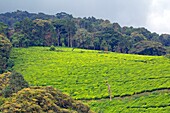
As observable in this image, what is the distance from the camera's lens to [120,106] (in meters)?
59.3

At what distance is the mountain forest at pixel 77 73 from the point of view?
44.2 m

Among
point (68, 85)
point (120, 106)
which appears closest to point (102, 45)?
point (68, 85)

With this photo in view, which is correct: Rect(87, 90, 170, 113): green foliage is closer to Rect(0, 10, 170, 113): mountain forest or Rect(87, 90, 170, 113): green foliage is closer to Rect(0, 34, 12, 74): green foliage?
Rect(0, 10, 170, 113): mountain forest

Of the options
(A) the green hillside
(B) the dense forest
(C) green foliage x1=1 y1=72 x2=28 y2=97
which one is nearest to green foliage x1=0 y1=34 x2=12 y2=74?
→ (A) the green hillside

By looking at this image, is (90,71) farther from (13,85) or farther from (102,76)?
(13,85)

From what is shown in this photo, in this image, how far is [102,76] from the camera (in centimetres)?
7519

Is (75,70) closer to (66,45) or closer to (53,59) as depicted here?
(53,59)

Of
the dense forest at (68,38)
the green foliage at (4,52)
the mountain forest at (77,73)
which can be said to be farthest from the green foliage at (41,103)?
the dense forest at (68,38)

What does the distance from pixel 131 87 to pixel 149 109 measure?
35.5ft

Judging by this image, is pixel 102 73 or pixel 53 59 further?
pixel 53 59

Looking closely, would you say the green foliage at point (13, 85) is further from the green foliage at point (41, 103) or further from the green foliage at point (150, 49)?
the green foliage at point (150, 49)

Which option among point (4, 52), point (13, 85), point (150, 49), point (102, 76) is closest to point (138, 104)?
point (102, 76)

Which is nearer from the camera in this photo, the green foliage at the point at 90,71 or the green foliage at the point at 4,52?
the green foliage at the point at 90,71

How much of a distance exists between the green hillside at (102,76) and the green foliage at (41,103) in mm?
15741
